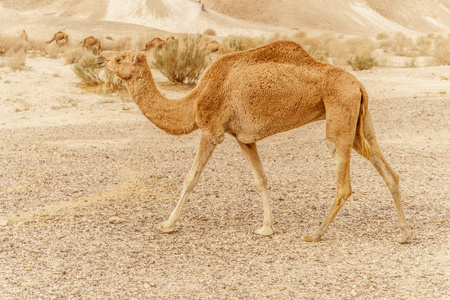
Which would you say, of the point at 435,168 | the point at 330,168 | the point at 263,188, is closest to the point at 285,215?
the point at 263,188

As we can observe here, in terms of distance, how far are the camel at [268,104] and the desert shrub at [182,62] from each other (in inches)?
581

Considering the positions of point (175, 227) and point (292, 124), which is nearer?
point (292, 124)

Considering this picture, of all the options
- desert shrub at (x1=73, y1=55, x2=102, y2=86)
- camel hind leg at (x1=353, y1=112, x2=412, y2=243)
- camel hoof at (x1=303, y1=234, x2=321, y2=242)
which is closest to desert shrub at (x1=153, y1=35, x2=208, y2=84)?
desert shrub at (x1=73, y1=55, x2=102, y2=86)

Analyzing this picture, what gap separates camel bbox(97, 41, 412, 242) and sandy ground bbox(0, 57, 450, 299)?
1.56ft

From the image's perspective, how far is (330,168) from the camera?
1000 centimetres

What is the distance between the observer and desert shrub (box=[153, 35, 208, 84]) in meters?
21.2

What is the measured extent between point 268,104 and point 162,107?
1.21 m

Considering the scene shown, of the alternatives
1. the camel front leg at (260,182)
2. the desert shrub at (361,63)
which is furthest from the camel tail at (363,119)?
the desert shrub at (361,63)

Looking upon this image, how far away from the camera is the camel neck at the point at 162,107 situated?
21.0 ft

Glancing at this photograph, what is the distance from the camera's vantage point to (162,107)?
6445mm

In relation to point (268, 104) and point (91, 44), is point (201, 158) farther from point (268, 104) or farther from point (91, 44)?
point (91, 44)

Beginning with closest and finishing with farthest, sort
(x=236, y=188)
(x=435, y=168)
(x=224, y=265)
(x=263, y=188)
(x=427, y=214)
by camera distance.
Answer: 1. (x=224, y=265)
2. (x=263, y=188)
3. (x=427, y=214)
4. (x=236, y=188)
5. (x=435, y=168)

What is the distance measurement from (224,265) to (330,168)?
15.7ft

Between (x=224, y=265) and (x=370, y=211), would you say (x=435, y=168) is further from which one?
(x=224, y=265)
